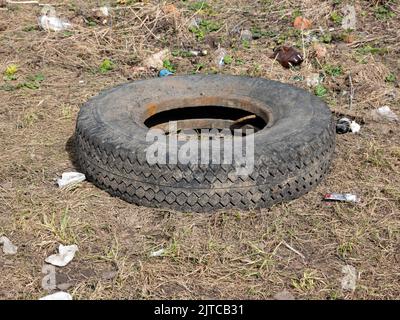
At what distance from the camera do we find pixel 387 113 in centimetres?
494

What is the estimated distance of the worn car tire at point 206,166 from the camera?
341cm

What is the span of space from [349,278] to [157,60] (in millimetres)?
3559

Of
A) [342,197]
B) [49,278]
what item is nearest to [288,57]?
[342,197]

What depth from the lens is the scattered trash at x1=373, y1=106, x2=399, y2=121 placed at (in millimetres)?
4891

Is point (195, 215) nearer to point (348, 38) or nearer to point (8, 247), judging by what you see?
point (8, 247)

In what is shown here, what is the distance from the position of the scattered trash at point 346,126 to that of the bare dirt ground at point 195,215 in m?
0.07

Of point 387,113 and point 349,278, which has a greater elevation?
point 387,113

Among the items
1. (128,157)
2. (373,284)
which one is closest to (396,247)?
(373,284)

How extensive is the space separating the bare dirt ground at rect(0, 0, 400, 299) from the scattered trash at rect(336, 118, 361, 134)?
0.07 meters

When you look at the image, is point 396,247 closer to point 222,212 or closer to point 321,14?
point 222,212

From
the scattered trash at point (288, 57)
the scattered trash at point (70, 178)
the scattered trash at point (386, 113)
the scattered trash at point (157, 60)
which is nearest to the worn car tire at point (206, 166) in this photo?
the scattered trash at point (70, 178)

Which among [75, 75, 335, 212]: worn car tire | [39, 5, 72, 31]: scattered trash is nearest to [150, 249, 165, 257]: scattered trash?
[75, 75, 335, 212]: worn car tire

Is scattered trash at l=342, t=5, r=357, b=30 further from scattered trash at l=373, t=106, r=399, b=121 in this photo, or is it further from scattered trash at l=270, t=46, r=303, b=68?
scattered trash at l=373, t=106, r=399, b=121

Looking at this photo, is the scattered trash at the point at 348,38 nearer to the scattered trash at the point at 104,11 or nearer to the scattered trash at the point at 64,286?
the scattered trash at the point at 104,11
